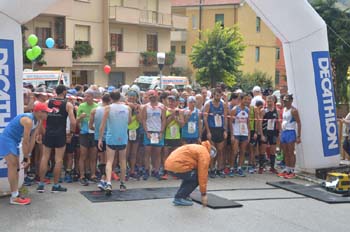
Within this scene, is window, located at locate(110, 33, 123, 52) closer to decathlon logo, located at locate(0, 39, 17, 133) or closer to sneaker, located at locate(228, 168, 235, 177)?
sneaker, located at locate(228, 168, 235, 177)

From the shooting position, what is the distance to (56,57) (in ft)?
113

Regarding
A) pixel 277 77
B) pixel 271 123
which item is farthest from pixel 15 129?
pixel 277 77

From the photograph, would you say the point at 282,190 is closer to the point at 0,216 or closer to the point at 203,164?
the point at 203,164

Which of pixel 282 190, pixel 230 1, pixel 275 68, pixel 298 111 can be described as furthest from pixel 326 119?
pixel 275 68

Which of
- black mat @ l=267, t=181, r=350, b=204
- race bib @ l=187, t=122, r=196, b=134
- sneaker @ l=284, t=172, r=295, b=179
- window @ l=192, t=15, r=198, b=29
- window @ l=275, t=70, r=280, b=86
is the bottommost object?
black mat @ l=267, t=181, r=350, b=204

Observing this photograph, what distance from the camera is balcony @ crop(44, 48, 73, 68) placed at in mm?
34250

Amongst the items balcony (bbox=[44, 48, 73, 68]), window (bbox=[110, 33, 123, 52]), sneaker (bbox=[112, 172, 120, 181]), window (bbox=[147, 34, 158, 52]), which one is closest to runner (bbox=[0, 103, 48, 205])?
sneaker (bbox=[112, 172, 120, 181])

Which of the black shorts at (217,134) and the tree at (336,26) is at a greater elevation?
the tree at (336,26)

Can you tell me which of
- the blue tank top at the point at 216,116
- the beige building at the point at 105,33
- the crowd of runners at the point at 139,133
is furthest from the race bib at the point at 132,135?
the beige building at the point at 105,33

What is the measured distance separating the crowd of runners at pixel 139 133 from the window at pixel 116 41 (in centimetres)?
2824

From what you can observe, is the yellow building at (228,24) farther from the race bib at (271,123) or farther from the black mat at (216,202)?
the black mat at (216,202)

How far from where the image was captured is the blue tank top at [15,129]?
27.3 ft

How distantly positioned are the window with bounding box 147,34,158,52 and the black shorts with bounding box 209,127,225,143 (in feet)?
108

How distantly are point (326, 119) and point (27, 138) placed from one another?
6602 mm
